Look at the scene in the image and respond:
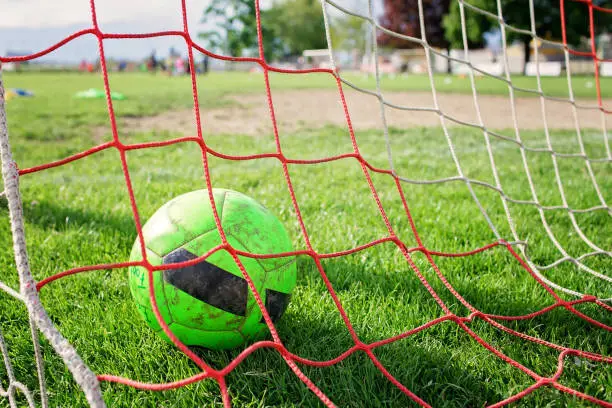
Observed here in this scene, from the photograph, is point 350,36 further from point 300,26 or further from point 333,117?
point 333,117

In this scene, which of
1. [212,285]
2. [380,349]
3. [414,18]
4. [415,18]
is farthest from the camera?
[414,18]

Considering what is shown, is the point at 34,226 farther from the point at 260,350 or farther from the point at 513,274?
the point at 513,274

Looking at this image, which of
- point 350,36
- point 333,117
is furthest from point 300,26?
point 333,117

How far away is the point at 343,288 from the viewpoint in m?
2.16

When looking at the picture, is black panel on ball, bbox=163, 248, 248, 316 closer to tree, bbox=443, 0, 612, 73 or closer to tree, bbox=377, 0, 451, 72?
tree, bbox=443, 0, 612, 73

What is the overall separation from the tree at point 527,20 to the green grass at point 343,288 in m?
27.6

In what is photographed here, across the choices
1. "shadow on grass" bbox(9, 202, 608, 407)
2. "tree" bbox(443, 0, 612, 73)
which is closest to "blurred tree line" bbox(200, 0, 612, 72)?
"tree" bbox(443, 0, 612, 73)

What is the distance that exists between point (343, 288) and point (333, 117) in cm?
620

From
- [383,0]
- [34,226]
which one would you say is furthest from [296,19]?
[34,226]

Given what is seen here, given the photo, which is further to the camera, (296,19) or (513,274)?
(296,19)

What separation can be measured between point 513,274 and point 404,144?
3.46m

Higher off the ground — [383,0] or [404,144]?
[383,0]

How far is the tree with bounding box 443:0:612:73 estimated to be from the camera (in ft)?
96.9

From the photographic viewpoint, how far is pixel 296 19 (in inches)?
2815
